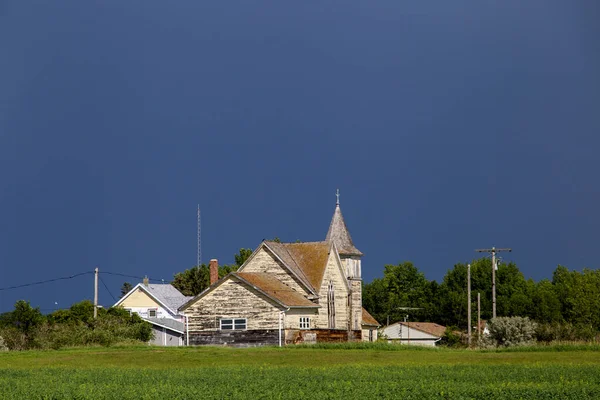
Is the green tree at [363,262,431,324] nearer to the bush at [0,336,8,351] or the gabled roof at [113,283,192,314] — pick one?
the gabled roof at [113,283,192,314]

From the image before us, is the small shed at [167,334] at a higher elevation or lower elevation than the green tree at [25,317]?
lower

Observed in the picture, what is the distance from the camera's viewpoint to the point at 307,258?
70938mm

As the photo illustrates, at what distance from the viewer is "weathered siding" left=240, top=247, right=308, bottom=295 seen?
222 ft

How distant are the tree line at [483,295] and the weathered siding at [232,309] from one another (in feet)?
169

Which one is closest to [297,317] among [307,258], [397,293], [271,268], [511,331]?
[271,268]

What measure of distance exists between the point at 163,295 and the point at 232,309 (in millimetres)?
34029

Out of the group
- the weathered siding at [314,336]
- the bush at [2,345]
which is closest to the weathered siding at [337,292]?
the weathered siding at [314,336]

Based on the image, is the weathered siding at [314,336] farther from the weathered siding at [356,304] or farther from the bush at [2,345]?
the bush at [2,345]

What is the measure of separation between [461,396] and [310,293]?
43.9 metres

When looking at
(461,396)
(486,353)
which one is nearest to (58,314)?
(486,353)

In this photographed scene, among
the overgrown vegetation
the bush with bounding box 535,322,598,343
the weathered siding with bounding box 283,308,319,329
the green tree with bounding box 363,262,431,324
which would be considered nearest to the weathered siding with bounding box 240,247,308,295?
the weathered siding with bounding box 283,308,319,329

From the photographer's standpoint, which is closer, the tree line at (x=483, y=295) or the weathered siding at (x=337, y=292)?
the weathered siding at (x=337, y=292)

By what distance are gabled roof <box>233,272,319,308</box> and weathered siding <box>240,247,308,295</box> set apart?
46 centimetres

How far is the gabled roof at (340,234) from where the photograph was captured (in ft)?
253
